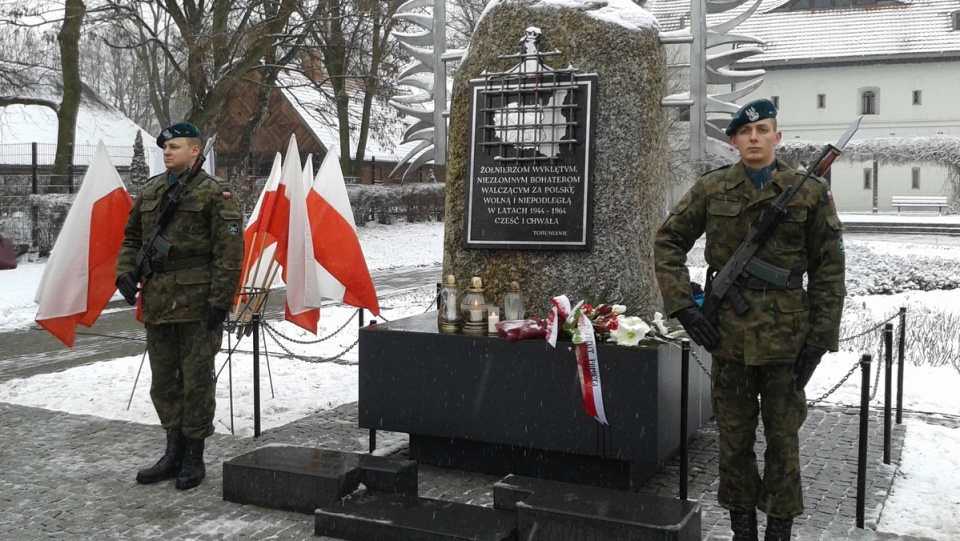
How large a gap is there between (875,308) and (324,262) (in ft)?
A: 26.8

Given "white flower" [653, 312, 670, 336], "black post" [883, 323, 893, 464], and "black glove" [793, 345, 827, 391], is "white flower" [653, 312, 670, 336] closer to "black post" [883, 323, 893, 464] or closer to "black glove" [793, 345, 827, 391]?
"black glove" [793, 345, 827, 391]

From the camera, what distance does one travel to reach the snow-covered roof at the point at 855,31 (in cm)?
4116

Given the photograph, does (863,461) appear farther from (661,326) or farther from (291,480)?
(291,480)

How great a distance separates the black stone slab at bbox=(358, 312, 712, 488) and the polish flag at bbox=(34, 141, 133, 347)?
212cm

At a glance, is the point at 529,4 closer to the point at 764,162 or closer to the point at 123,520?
the point at 764,162

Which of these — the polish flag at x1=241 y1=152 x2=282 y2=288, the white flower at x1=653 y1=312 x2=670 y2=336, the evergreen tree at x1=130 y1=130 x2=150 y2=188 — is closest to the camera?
the white flower at x1=653 y1=312 x2=670 y2=336

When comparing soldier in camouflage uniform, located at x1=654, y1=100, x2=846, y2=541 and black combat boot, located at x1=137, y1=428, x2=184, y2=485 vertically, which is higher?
soldier in camouflage uniform, located at x1=654, y1=100, x2=846, y2=541

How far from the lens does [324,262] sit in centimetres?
693

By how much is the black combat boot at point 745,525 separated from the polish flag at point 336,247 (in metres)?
3.45

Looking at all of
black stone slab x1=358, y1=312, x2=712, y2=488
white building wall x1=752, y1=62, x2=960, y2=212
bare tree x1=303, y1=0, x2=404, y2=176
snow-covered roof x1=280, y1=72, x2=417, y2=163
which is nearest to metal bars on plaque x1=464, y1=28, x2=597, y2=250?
black stone slab x1=358, y1=312, x2=712, y2=488

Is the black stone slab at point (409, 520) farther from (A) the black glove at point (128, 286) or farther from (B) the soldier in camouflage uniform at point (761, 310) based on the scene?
(A) the black glove at point (128, 286)

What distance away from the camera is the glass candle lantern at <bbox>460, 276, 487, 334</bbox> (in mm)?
5441

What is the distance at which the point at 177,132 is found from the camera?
5305 millimetres

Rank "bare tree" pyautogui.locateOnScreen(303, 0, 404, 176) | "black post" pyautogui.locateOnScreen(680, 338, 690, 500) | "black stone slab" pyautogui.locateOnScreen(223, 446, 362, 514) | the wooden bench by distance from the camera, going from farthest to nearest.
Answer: the wooden bench → "bare tree" pyautogui.locateOnScreen(303, 0, 404, 176) → "black post" pyautogui.locateOnScreen(680, 338, 690, 500) → "black stone slab" pyautogui.locateOnScreen(223, 446, 362, 514)
